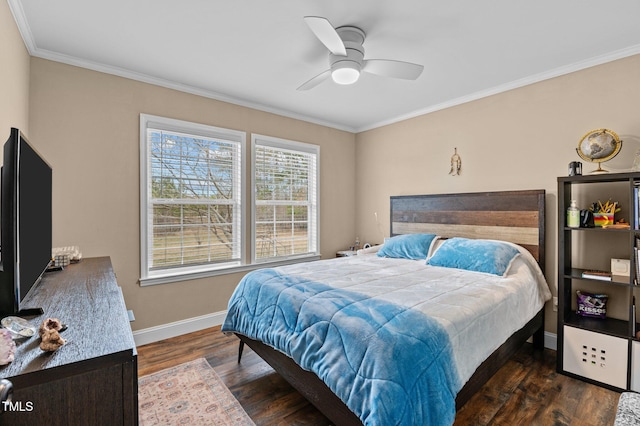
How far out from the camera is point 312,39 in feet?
7.57

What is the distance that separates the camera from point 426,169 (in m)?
3.95

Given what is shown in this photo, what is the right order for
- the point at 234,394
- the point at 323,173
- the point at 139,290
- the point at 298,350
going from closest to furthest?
the point at 298,350
the point at 234,394
the point at 139,290
the point at 323,173

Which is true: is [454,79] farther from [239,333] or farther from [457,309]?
[239,333]

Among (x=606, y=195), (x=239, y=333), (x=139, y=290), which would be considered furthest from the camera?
(x=139, y=290)

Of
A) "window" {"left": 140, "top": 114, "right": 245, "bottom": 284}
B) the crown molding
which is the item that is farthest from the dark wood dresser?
the crown molding

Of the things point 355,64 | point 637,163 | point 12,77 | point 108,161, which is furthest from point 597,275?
point 12,77

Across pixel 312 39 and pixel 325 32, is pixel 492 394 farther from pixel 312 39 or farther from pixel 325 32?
pixel 312 39

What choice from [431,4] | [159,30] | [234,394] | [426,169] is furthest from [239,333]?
[426,169]

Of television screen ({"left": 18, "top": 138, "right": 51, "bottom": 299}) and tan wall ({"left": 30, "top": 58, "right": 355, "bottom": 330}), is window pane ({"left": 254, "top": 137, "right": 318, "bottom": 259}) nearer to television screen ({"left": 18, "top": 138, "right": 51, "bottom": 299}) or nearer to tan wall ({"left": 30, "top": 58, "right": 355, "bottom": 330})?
tan wall ({"left": 30, "top": 58, "right": 355, "bottom": 330})

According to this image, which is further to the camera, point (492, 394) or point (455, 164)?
point (455, 164)

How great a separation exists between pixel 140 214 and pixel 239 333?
158cm

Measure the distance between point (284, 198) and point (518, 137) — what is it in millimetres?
2762

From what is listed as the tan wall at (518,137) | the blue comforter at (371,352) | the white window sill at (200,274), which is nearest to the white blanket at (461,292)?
the blue comforter at (371,352)

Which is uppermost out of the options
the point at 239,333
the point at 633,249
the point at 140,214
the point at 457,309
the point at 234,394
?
the point at 140,214
